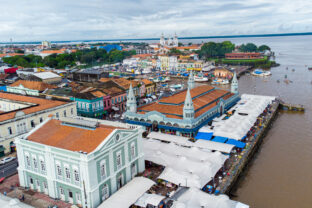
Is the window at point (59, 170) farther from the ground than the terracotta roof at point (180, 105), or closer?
closer

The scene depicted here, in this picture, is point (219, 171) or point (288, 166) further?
point (288, 166)

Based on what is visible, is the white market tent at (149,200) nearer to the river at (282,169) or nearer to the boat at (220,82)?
the river at (282,169)

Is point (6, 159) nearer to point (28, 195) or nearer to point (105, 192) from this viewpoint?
point (28, 195)

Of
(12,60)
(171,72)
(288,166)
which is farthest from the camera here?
(12,60)

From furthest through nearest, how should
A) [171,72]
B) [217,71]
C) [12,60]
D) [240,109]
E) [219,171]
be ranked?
[12,60]
[171,72]
[217,71]
[240,109]
[219,171]

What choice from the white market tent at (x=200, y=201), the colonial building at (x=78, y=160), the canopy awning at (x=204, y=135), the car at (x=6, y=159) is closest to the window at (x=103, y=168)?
the colonial building at (x=78, y=160)

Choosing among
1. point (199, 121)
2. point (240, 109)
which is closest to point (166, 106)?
point (199, 121)

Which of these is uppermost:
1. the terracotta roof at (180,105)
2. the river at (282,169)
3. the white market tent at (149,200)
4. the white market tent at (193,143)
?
the terracotta roof at (180,105)

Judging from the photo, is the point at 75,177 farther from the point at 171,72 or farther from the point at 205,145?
the point at 171,72
